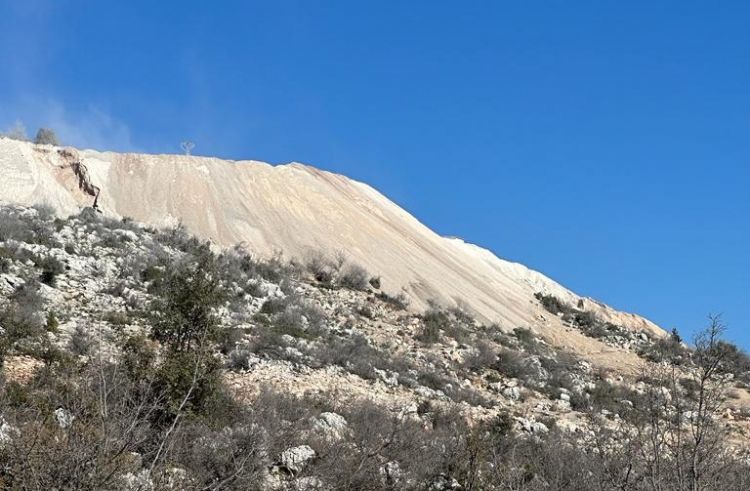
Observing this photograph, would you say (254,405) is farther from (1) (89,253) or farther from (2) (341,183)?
(2) (341,183)

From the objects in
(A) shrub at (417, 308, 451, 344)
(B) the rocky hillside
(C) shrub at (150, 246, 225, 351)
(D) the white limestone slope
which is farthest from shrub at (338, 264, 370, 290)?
(C) shrub at (150, 246, 225, 351)

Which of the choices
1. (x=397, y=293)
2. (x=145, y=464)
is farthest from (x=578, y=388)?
(x=145, y=464)

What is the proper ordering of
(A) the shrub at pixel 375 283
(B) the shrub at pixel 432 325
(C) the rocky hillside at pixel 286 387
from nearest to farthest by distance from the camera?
1. (C) the rocky hillside at pixel 286 387
2. (B) the shrub at pixel 432 325
3. (A) the shrub at pixel 375 283

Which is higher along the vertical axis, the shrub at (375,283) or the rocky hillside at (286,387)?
the shrub at (375,283)

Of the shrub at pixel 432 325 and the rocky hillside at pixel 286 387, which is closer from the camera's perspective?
the rocky hillside at pixel 286 387

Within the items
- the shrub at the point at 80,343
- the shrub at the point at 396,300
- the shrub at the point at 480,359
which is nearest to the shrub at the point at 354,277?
the shrub at the point at 396,300

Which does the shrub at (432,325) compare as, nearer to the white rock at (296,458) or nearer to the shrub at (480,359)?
the shrub at (480,359)

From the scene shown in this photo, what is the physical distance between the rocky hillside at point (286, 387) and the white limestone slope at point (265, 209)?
70.1 inches

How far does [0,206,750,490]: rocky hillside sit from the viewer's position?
7.33 metres

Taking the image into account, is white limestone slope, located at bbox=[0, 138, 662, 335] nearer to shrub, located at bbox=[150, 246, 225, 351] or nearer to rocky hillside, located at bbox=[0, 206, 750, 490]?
rocky hillside, located at bbox=[0, 206, 750, 490]

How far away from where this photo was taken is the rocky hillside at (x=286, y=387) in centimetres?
733

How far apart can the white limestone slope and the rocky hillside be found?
178 centimetres

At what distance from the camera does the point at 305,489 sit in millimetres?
9797

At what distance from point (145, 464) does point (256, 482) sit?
1.51m
